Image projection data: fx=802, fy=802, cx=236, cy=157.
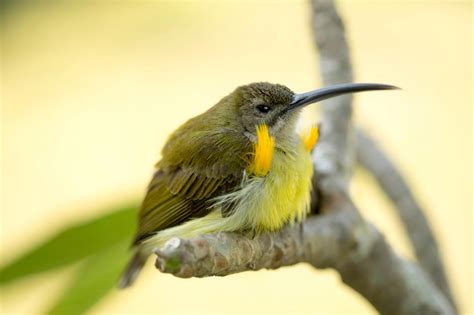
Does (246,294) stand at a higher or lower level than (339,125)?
lower

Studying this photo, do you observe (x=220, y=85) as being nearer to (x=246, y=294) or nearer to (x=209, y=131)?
(x=246, y=294)

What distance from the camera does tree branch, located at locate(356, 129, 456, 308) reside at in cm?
293

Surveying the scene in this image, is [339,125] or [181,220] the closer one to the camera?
[181,220]

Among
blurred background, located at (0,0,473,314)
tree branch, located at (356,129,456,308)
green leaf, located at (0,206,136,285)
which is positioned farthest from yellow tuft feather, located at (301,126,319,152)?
blurred background, located at (0,0,473,314)

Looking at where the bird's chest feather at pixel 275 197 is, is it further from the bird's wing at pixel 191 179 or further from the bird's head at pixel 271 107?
the bird's head at pixel 271 107

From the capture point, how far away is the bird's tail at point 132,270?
101 inches

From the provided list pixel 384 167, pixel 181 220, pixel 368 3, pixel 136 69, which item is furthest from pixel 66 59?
pixel 181 220

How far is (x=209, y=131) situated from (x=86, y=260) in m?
0.57

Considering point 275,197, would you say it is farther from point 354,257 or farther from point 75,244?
point 75,244

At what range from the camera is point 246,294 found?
5215 millimetres

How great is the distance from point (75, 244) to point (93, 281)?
0.16 metres

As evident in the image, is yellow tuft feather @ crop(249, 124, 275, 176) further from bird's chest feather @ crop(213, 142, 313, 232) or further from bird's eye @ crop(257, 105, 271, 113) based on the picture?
bird's eye @ crop(257, 105, 271, 113)

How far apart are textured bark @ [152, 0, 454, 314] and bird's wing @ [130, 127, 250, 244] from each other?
0.24 m

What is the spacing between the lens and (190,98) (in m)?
6.37
